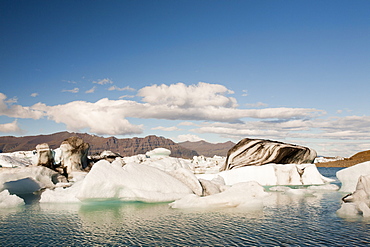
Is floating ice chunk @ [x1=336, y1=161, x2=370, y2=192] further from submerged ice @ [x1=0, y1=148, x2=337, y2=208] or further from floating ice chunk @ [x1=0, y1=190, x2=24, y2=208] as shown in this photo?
floating ice chunk @ [x1=0, y1=190, x2=24, y2=208]

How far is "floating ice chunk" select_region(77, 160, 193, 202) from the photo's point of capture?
1375 centimetres

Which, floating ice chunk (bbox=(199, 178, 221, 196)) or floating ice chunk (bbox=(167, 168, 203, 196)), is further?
floating ice chunk (bbox=(199, 178, 221, 196))

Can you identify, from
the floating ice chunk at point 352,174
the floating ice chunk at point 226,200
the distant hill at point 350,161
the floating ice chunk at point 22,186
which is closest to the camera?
the floating ice chunk at point 226,200

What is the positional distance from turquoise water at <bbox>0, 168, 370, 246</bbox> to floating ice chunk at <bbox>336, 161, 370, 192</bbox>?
6.01 meters

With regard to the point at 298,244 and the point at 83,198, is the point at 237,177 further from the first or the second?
the point at 298,244

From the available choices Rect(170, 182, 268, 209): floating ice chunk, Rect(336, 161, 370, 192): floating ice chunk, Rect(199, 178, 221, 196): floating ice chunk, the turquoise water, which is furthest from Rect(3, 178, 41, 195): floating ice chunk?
Rect(336, 161, 370, 192): floating ice chunk

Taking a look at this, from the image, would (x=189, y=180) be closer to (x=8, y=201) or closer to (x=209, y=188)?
(x=209, y=188)

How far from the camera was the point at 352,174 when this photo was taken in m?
18.8

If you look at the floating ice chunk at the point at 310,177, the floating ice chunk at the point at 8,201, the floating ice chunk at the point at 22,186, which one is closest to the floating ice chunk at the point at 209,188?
the floating ice chunk at the point at 8,201

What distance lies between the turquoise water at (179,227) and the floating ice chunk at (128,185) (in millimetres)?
608

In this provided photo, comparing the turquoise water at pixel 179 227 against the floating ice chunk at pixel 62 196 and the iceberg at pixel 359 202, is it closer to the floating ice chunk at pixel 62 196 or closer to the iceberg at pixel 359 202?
the iceberg at pixel 359 202

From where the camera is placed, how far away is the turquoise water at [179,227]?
8062 millimetres

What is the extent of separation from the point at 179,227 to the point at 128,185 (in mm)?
5257

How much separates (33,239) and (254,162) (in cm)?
2147
